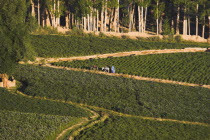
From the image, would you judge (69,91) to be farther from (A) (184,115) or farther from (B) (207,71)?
(B) (207,71)

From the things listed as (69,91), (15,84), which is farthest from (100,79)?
(15,84)

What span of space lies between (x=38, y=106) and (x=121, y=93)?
37.3 ft

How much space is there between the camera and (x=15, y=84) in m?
58.8

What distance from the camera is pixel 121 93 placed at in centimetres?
5550

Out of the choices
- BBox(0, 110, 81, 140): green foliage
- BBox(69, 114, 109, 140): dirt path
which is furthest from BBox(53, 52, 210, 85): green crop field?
BBox(0, 110, 81, 140): green foliage

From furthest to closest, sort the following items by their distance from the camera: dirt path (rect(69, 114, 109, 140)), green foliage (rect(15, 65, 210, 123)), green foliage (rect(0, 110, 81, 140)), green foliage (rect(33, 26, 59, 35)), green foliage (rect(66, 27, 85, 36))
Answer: green foliage (rect(66, 27, 85, 36)), green foliage (rect(33, 26, 59, 35)), green foliage (rect(15, 65, 210, 123)), dirt path (rect(69, 114, 109, 140)), green foliage (rect(0, 110, 81, 140))

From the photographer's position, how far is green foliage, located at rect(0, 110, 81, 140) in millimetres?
39469

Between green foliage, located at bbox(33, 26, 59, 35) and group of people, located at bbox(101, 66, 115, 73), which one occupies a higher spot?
green foliage, located at bbox(33, 26, 59, 35)

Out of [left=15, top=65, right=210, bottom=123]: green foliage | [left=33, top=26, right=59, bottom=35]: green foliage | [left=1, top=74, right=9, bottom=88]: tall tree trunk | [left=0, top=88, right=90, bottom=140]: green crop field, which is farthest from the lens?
[left=33, top=26, right=59, bottom=35]: green foliage

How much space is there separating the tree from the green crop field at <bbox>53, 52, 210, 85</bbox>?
11387mm

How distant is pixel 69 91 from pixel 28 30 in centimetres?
1020

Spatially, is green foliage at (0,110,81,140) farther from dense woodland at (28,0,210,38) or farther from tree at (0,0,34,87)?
dense woodland at (28,0,210,38)

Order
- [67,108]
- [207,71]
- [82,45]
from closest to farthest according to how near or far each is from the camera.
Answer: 1. [67,108]
2. [207,71]
3. [82,45]

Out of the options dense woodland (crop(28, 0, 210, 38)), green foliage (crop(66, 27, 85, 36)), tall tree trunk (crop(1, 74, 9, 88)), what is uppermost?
dense woodland (crop(28, 0, 210, 38))
